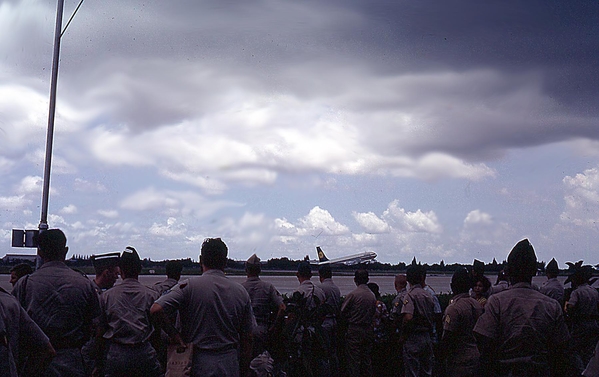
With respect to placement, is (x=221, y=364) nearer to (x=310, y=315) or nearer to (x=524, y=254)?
(x=524, y=254)

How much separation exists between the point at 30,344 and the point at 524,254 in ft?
12.5

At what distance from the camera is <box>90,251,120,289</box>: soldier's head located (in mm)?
7246

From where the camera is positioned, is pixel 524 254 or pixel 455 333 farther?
pixel 455 333

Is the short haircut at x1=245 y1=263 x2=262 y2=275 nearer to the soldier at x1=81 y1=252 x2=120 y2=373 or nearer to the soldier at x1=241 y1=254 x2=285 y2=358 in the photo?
the soldier at x1=241 y1=254 x2=285 y2=358

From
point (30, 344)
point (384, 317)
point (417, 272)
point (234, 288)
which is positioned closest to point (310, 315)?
point (417, 272)

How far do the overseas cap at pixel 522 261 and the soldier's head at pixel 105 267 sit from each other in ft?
13.9

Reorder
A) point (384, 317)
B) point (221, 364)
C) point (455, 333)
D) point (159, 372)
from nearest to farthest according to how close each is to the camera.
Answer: point (221, 364), point (159, 372), point (455, 333), point (384, 317)

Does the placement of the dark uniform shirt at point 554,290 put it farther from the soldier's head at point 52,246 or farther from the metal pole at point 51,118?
the metal pole at point 51,118

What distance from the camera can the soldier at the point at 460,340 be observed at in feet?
23.5

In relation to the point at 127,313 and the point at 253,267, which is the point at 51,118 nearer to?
the point at 253,267

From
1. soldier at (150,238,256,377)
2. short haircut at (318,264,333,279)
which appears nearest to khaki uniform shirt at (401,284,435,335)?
short haircut at (318,264,333,279)

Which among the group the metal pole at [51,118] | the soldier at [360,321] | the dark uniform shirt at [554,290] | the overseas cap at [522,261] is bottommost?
the soldier at [360,321]

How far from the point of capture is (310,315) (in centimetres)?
876

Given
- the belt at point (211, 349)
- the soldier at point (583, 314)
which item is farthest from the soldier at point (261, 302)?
the soldier at point (583, 314)
